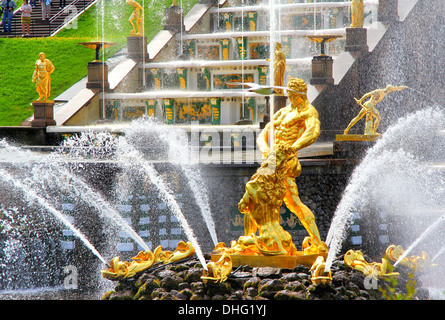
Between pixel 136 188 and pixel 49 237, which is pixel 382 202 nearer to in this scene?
pixel 136 188

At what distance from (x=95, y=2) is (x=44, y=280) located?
2223 cm

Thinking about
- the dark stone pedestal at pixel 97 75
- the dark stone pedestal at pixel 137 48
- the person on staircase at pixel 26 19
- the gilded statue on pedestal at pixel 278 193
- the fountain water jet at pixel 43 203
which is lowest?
the fountain water jet at pixel 43 203

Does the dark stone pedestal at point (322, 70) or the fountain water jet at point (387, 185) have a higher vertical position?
the dark stone pedestal at point (322, 70)

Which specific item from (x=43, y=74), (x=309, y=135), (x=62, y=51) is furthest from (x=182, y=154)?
(x=62, y=51)

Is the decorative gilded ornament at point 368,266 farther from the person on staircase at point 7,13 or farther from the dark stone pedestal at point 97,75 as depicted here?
the person on staircase at point 7,13

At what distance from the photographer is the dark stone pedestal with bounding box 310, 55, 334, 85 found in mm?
17203

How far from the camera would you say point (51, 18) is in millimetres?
30828

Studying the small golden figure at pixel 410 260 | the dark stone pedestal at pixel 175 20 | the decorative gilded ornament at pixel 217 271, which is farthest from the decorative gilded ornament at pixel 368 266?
the dark stone pedestal at pixel 175 20

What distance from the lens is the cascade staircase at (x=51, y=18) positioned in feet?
96.7

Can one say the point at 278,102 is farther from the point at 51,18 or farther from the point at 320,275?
the point at 51,18

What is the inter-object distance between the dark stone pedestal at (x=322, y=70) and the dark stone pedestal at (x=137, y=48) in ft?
19.2

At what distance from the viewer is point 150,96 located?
18266mm

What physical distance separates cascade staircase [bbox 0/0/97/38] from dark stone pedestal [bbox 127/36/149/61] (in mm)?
8960
